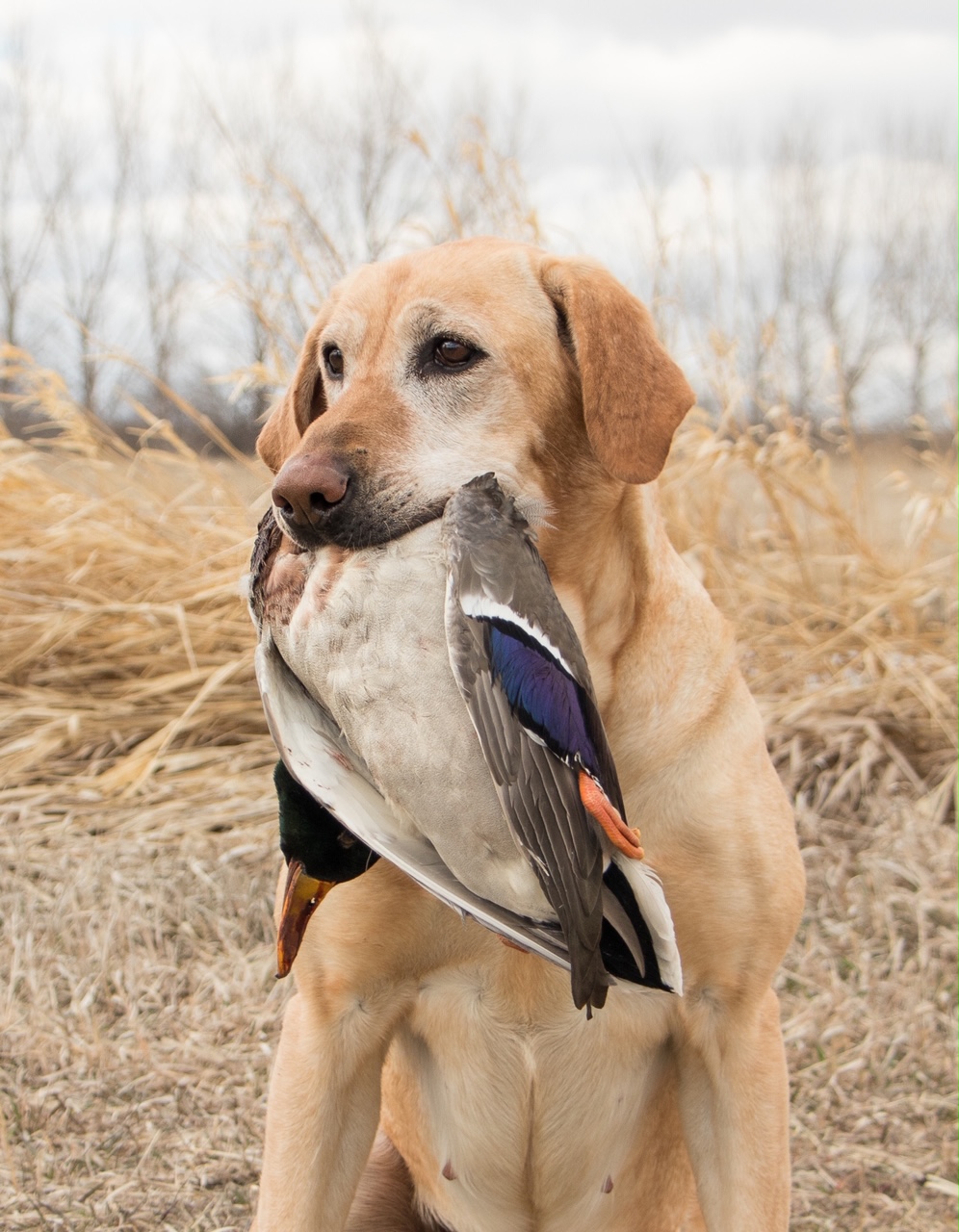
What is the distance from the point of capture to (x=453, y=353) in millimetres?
2193

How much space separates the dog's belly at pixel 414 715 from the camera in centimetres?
157

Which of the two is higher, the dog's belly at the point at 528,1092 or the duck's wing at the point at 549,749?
the duck's wing at the point at 549,749

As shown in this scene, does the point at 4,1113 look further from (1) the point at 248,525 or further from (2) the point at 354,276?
(1) the point at 248,525

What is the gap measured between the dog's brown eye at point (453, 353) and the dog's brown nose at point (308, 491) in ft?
1.51

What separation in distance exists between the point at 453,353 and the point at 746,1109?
1357 millimetres

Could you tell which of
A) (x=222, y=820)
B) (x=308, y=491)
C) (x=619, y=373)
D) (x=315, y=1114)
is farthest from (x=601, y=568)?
(x=222, y=820)

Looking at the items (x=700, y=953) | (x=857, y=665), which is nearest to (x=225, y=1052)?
(x=700, y=953)

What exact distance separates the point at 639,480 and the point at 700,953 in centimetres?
76

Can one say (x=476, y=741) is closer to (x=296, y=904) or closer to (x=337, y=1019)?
(x=296, y=904)

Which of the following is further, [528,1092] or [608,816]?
[528,1092]

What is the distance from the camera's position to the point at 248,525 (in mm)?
5098

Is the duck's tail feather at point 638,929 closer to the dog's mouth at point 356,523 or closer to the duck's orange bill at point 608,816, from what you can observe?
the duck's orange bill at point 608,816

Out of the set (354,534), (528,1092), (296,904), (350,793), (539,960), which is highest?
(354,534)

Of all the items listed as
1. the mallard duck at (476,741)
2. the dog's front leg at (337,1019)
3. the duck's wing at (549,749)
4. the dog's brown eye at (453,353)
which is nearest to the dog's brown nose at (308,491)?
the mallard duck at (476,741)
